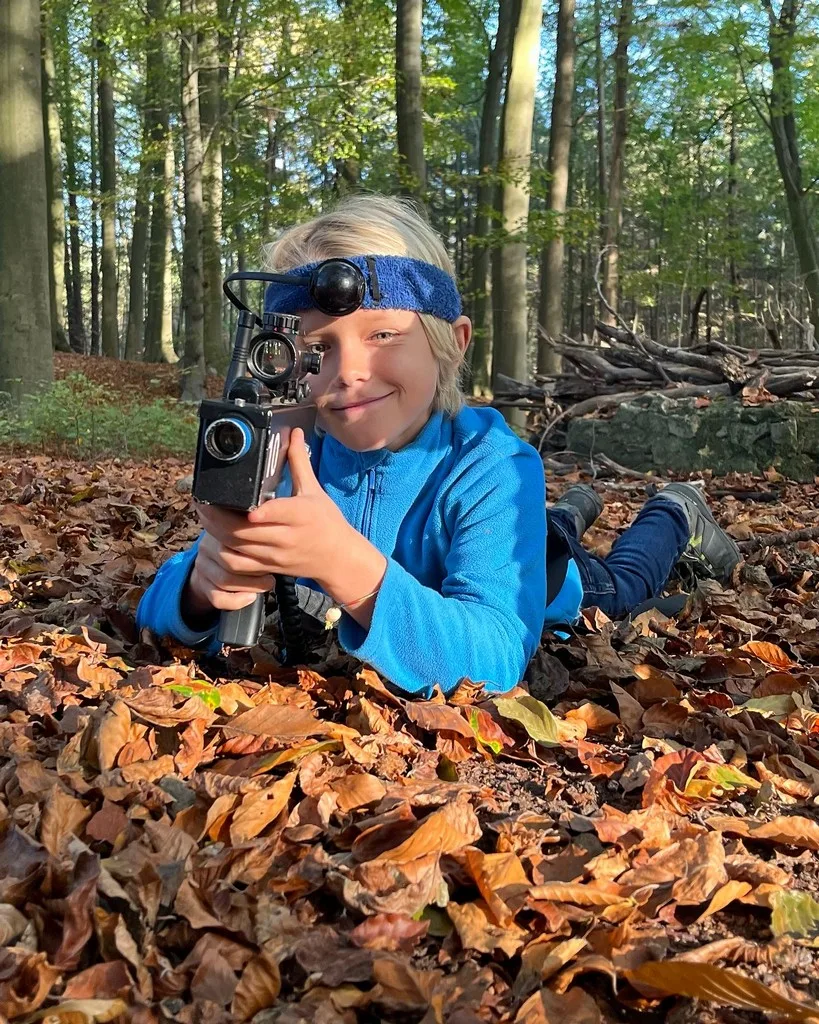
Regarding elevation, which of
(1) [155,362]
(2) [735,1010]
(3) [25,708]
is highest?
(1) [155,362]

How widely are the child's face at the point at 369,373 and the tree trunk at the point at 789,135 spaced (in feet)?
48.4

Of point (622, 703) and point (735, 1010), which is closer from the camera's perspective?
point (735, 1010)

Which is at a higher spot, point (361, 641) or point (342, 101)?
point (342, 101)

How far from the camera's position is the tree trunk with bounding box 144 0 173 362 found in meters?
13.1

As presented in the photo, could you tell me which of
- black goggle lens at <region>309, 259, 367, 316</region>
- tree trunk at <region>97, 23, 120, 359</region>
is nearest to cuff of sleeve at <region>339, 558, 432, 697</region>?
black goggle lens at <region>309, 259, 367, 316</region>

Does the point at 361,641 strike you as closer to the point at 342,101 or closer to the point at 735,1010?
the point at 735,1010

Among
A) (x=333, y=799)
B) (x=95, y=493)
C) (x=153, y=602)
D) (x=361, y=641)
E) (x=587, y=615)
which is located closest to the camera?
(x=333, y=799)

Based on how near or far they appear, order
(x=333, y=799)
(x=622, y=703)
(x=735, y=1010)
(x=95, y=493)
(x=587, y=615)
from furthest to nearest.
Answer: (x=95, y=493) < (x=587, y=615) < (x=622, y=703) < (x=333, y=799) < (x=735, y=1010)

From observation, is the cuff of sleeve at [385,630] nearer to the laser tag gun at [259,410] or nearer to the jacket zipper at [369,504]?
the laser tag gun at [259,410]

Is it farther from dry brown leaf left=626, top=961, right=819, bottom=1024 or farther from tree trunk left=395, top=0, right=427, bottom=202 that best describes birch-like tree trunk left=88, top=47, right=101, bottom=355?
dry brown leaf left=626, top=961, right=819, bottom=1024

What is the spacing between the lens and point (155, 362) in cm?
2158

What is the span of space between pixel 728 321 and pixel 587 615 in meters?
37.0

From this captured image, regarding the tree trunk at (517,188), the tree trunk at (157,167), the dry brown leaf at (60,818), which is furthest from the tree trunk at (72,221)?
the dry brown leaf at (60,818)

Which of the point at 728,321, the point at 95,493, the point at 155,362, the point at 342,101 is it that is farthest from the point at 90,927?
the point at 728,321
